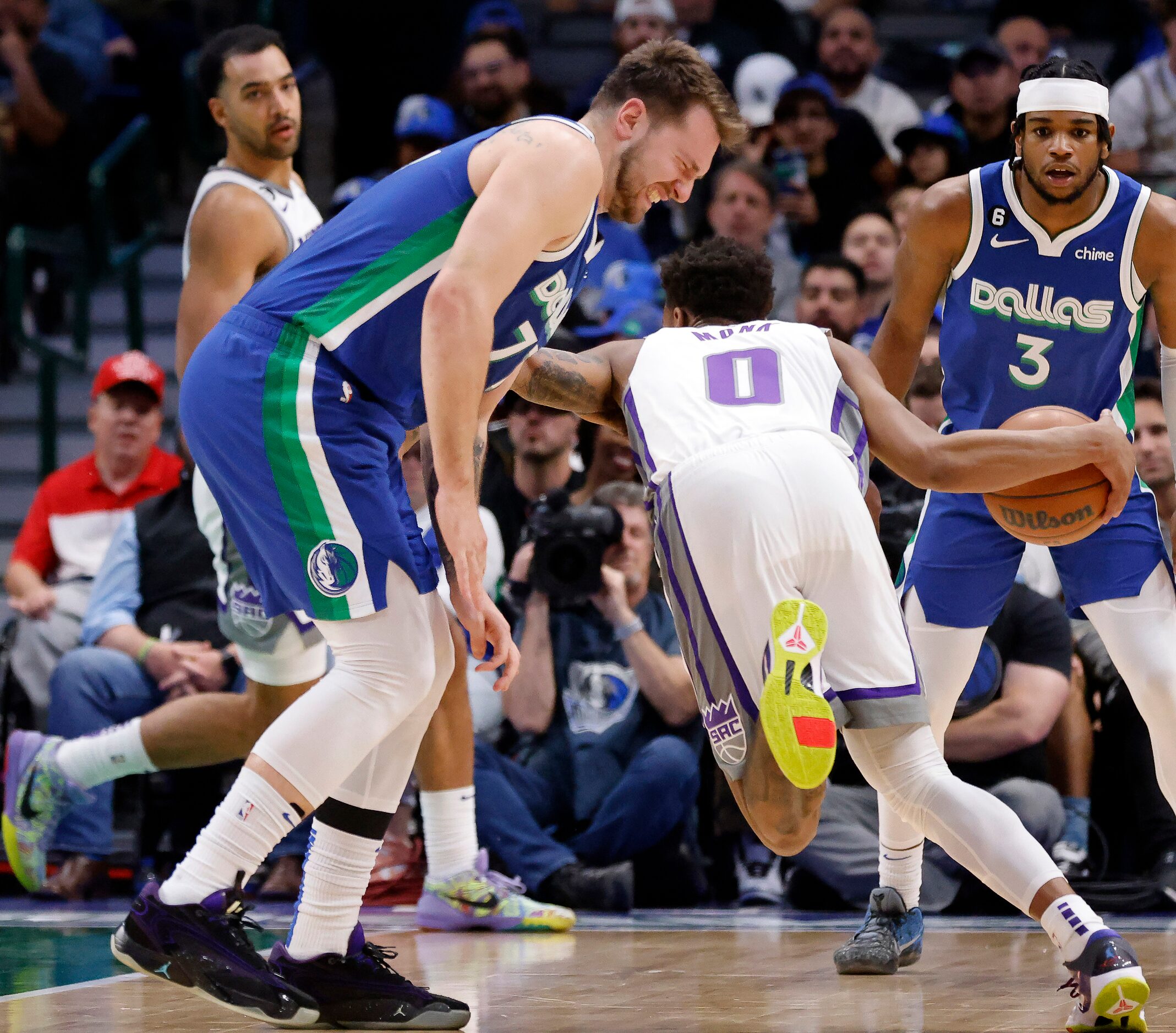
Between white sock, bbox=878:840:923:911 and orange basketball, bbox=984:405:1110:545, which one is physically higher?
orange basketball, bbox=984:405:1110:545

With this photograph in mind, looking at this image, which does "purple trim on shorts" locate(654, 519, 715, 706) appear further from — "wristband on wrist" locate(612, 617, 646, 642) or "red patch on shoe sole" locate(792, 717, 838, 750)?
"wristband on wrist" locate(612, 617, 646, 642)

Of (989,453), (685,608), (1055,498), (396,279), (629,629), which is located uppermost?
(396,279)

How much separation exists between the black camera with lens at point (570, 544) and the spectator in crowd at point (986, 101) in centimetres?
384

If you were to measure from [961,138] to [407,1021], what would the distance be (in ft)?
20.2

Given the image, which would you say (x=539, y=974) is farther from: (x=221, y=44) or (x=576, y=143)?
(x=221, y=44)

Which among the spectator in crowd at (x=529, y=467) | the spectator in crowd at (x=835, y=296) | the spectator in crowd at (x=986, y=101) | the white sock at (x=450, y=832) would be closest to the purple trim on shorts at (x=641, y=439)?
the white sock at (x=450, y=832)

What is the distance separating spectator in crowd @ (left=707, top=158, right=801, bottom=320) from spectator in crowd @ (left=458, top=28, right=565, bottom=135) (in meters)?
1.50

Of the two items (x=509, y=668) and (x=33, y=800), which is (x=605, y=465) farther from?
(x=509, y=668)

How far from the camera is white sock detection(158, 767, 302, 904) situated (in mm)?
3148

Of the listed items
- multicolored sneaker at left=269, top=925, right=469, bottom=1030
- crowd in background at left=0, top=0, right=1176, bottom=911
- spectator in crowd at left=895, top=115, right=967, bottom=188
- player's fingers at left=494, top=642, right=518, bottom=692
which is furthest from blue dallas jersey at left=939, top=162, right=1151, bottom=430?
spectator in crowd at left=895, top=115, right=967, bottom=188

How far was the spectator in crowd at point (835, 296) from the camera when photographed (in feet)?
22.8

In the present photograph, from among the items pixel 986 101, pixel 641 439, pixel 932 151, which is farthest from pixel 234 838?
pixel 986 101

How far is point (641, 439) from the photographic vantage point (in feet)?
12.2

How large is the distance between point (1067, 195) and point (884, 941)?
1.89 meters
